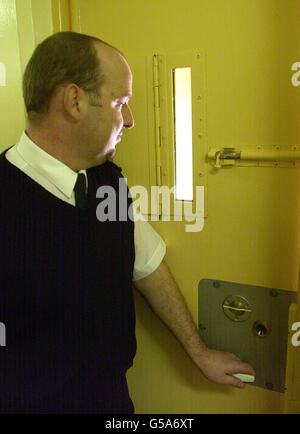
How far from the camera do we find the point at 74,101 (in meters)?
1.08

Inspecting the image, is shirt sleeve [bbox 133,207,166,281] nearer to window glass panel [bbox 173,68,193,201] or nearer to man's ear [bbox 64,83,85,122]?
window glass panel [bbox 173,68,193,201]

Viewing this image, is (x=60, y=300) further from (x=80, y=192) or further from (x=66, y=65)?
(x=66, y=65)

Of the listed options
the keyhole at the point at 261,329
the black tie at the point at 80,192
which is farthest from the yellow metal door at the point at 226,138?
the black tie at the point at 80,192

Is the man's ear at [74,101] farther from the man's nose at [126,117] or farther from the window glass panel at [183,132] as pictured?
the window glass panel at [183,132]

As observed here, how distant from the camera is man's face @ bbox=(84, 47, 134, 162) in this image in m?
1.10

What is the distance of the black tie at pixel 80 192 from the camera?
115 cm

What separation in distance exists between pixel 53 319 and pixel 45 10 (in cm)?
101

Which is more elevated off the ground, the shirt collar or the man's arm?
the shirt collar

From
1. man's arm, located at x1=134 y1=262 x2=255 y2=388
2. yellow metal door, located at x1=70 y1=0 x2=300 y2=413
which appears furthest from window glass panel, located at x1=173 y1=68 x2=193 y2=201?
man's arm, located at x1=134 y1=262 x2=255 y2=388

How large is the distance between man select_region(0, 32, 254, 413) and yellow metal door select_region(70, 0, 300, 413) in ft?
0.58

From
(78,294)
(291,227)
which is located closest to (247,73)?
(291,227)

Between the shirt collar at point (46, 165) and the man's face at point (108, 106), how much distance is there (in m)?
0.10

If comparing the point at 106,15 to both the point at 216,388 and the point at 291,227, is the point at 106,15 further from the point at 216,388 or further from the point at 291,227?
the point at 216,388

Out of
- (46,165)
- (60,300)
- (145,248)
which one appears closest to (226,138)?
(145,248)
